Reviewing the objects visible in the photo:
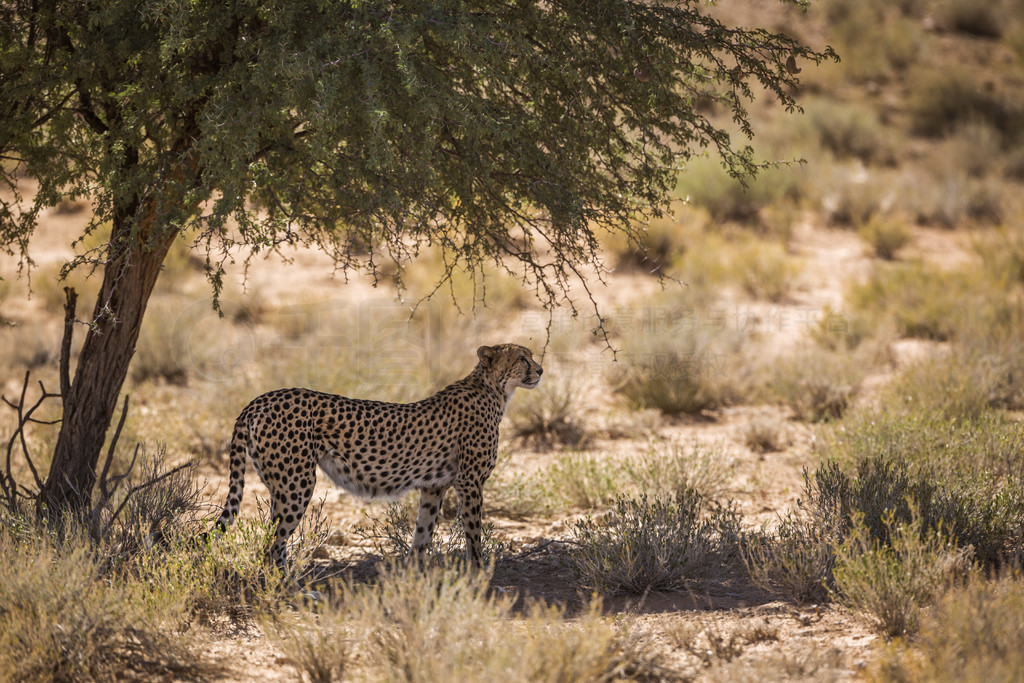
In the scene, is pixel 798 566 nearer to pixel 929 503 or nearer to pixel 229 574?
pixel 929 503

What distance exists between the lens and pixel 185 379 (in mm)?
11602

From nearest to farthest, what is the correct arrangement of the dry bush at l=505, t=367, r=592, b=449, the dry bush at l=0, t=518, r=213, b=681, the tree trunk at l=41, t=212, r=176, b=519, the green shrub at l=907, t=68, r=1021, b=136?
the dry bush at l=0, t=518, r=213, b=681, the tree trunk at l=41, t=212, r=176, b=519, the dry bush at l=505, t=367, r=592, b=449, the green shrub at l=907, t=68, r=1021, b=136

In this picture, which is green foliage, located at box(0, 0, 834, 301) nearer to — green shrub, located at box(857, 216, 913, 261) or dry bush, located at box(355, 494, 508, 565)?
dry bush, located at box(355, 494, 508, 565)

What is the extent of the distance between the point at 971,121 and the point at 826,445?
17.2 meters

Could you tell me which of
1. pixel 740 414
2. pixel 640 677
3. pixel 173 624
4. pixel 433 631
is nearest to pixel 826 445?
pixel 740 414

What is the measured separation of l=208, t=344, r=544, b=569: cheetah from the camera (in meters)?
5.63

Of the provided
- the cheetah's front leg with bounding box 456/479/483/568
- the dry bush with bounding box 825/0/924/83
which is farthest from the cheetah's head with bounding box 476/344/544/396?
the dry bush with bounding box 825/0/924/83

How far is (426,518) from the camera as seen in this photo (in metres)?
6.22

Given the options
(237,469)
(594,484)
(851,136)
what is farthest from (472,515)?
(851,136)

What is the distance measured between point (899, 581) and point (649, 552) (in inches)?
60.8

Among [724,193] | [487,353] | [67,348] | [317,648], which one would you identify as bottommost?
[317,648]

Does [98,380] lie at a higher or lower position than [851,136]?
lower

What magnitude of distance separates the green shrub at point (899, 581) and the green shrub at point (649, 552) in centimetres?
110

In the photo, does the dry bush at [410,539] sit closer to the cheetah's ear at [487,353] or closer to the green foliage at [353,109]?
the cheetah's ear at [487,353]
